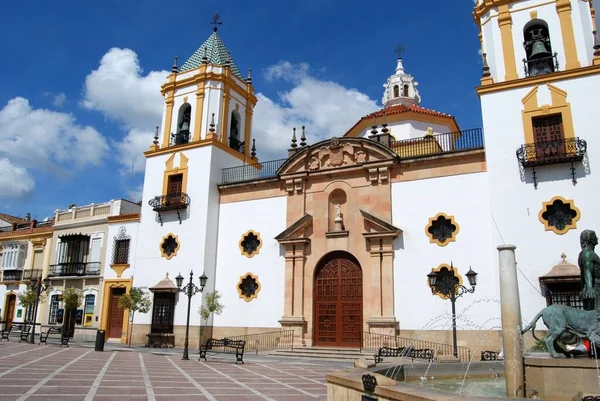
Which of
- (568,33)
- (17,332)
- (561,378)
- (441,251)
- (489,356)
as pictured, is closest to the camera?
(561,378)

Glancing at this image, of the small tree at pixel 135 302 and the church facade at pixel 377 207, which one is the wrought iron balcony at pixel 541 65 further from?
the small tree at pixel 135 302

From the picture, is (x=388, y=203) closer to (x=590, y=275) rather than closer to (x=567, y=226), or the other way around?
(x=567, y=226)

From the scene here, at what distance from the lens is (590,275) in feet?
26.4

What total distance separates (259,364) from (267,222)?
8106mm

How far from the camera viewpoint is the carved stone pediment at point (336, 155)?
855 inches

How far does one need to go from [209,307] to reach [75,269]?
11.3 metres

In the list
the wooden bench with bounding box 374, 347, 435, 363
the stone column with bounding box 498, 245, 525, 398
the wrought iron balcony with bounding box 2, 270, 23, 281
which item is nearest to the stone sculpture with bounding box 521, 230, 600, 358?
the stone column with bounding box 498, 245, 525, 398

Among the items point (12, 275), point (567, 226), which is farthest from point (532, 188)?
point (12, 275)

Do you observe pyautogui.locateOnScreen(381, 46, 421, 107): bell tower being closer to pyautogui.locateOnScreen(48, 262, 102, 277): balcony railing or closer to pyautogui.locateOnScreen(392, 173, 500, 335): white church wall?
pyautogui.locateOnScreen(392, 173, 500, 335): white church wall

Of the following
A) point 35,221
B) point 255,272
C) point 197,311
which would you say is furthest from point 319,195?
point 35,221

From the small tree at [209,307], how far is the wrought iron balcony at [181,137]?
27.3 ft

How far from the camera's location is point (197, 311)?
2353 centimetres

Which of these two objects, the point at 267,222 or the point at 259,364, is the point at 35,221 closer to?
the point at 267,222

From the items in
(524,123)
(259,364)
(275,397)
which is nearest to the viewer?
(275,397)
